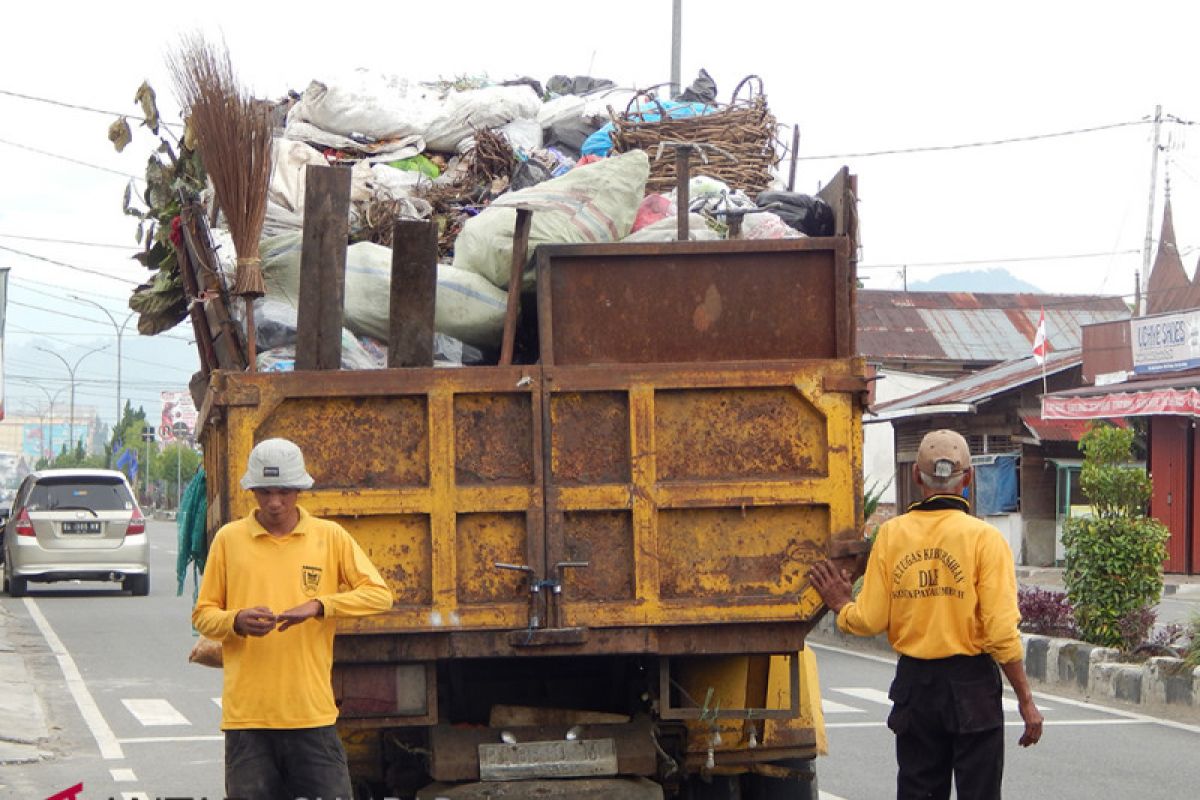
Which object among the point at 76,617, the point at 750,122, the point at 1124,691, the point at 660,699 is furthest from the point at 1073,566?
the point at 76,617

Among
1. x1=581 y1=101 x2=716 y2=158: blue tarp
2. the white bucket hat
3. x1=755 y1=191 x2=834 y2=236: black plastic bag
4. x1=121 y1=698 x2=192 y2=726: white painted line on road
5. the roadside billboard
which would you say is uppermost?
the roadside billboard

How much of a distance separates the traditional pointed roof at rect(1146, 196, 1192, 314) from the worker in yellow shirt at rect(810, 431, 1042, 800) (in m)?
37.8

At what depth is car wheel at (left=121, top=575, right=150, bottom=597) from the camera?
23109 mm

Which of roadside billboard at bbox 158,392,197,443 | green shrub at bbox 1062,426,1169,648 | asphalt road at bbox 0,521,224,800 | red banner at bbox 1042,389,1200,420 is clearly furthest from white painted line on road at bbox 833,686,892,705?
roadside billboard at bbox 158,392,197,443

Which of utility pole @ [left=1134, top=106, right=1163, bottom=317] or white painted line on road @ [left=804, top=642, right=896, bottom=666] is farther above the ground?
utility pole @ [left=1134, top=106, right=1163, bottom=317]

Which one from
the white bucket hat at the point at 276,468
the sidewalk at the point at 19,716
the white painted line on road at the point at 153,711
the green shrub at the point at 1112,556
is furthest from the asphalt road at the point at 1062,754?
the sidewalk at the point at 19,716

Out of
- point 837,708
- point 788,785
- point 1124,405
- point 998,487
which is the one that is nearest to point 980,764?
point 788,785

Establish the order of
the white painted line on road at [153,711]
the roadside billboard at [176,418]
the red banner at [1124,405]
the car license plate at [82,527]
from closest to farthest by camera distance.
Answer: the white painted line on road at [153,711] < the car license plate at [82,527] < the red banner at [1124,405] < the roadside billboard at [176,418]

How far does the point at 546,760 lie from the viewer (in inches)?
234

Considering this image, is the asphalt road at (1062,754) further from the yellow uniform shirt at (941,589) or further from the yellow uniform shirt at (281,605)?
the yellow uniform shirt at (281,605)

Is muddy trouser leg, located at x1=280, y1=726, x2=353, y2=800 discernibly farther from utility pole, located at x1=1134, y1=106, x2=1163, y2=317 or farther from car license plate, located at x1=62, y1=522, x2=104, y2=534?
utility pole, located at x1=1134, y1=106, x2=1163, y2=317

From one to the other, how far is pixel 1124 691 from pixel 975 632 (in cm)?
759

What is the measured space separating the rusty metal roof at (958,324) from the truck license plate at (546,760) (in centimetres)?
3861

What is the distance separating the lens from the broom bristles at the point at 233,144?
6.36 metres
